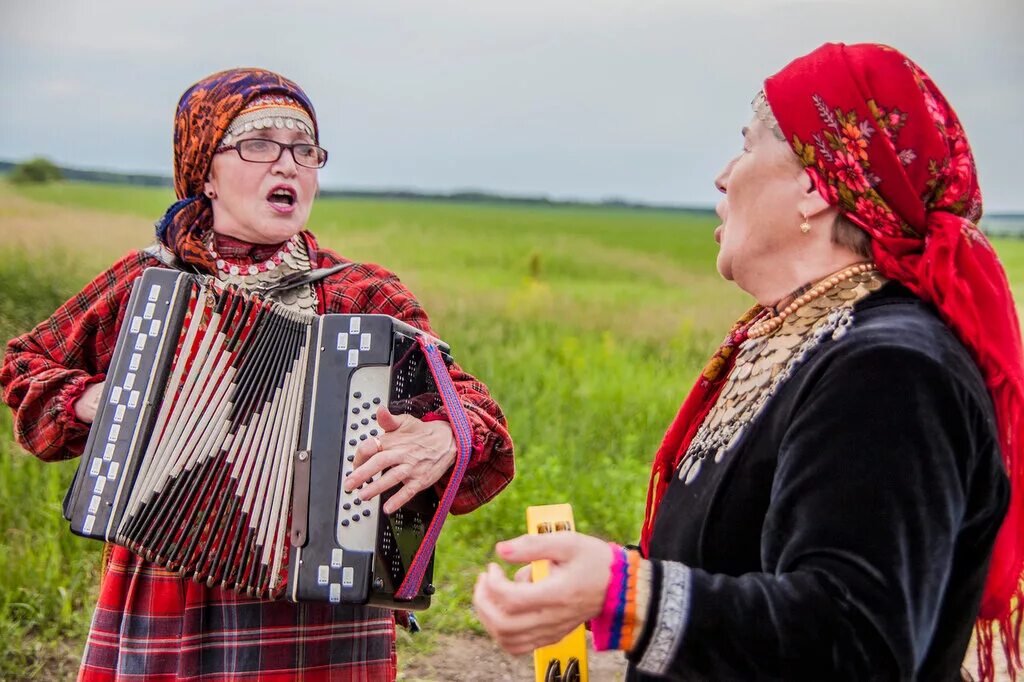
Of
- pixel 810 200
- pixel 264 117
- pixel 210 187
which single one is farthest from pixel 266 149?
pixel 810 200

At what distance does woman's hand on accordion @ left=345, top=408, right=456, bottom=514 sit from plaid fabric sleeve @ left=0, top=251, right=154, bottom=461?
768 millimetres

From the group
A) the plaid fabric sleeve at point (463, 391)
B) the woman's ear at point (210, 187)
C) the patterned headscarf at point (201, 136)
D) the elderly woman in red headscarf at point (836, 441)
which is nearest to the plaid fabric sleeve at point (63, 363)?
the patterned headscarf at point (201, 136)

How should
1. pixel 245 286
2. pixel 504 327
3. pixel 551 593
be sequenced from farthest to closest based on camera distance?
1. pixel 504 327
2. pixel 245 286
3. pixel 551 593

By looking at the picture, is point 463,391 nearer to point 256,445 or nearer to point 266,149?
point 256,445

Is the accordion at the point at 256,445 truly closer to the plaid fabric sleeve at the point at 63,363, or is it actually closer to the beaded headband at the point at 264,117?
the plaid fabric sleeve at the point at 63,363

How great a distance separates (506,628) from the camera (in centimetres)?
155

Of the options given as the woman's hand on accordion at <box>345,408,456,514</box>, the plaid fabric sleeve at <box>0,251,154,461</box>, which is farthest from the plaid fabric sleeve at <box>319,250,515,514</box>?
the plaid fabric sleeve at <box>0,251,154,461</box>

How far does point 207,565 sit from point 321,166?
1.08 meters

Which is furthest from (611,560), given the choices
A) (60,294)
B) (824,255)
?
(60,294)

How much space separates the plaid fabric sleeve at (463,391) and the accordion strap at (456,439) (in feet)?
0.22

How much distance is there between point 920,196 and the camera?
72.0 inches

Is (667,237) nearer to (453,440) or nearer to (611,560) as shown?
(453,440)

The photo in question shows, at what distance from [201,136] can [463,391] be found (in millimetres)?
942

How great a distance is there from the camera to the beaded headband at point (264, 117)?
268 centimetres
